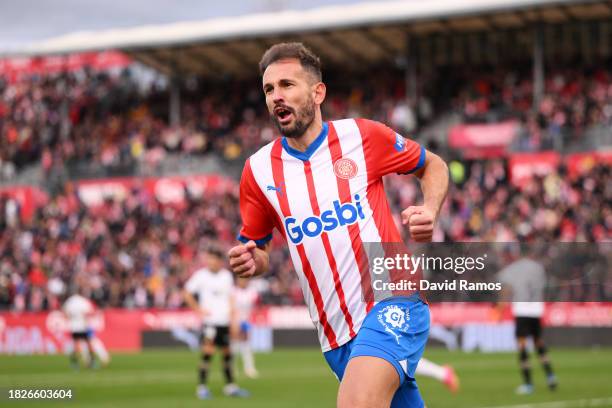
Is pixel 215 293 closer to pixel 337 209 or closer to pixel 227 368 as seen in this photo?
pixel 227 368

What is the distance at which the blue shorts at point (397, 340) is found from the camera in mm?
5590

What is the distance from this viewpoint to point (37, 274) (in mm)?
34438

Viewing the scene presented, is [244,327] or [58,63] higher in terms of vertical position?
[58,63]

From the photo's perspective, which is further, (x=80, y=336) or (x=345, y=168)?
(x=80, y=336)

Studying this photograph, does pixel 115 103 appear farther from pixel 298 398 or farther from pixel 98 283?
pixel 298 398

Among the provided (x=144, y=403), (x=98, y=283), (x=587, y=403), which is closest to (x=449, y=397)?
(x=587, y=403)

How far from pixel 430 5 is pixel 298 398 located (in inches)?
933

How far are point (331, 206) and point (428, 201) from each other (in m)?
0.54

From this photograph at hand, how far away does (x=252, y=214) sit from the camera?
20.5ft

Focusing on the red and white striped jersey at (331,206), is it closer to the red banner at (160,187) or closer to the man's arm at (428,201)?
the man's arm at (428,201)

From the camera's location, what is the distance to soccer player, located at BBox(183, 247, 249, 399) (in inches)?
678

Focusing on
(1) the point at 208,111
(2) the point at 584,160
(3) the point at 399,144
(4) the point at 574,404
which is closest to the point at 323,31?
(1) the point at 208,111

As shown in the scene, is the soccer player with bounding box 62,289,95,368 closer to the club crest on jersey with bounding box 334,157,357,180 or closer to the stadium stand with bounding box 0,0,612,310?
the stadium stand with bounding box 0,0,612,310

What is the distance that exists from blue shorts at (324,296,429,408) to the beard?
1.08m
